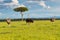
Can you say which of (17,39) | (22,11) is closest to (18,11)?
(22,11)

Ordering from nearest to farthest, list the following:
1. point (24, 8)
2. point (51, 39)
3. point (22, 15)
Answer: point (51, 39), point (24, 8), point (22, 15)

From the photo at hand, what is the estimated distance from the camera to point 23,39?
1652 centimetres

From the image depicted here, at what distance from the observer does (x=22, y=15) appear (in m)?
89.3

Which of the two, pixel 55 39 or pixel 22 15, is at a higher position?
pixel 55 39

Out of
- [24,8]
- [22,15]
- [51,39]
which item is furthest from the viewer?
[22,15]

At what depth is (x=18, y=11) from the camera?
280ft

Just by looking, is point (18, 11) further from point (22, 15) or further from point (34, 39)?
point (34, 39)

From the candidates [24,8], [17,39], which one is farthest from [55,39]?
[24,8]

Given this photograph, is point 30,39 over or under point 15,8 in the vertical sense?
over

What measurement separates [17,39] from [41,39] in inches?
82.9

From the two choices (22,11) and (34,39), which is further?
(22,11)

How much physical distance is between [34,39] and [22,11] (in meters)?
68.6

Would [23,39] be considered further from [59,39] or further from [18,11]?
[18,11]

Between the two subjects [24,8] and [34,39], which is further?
[24,8]
